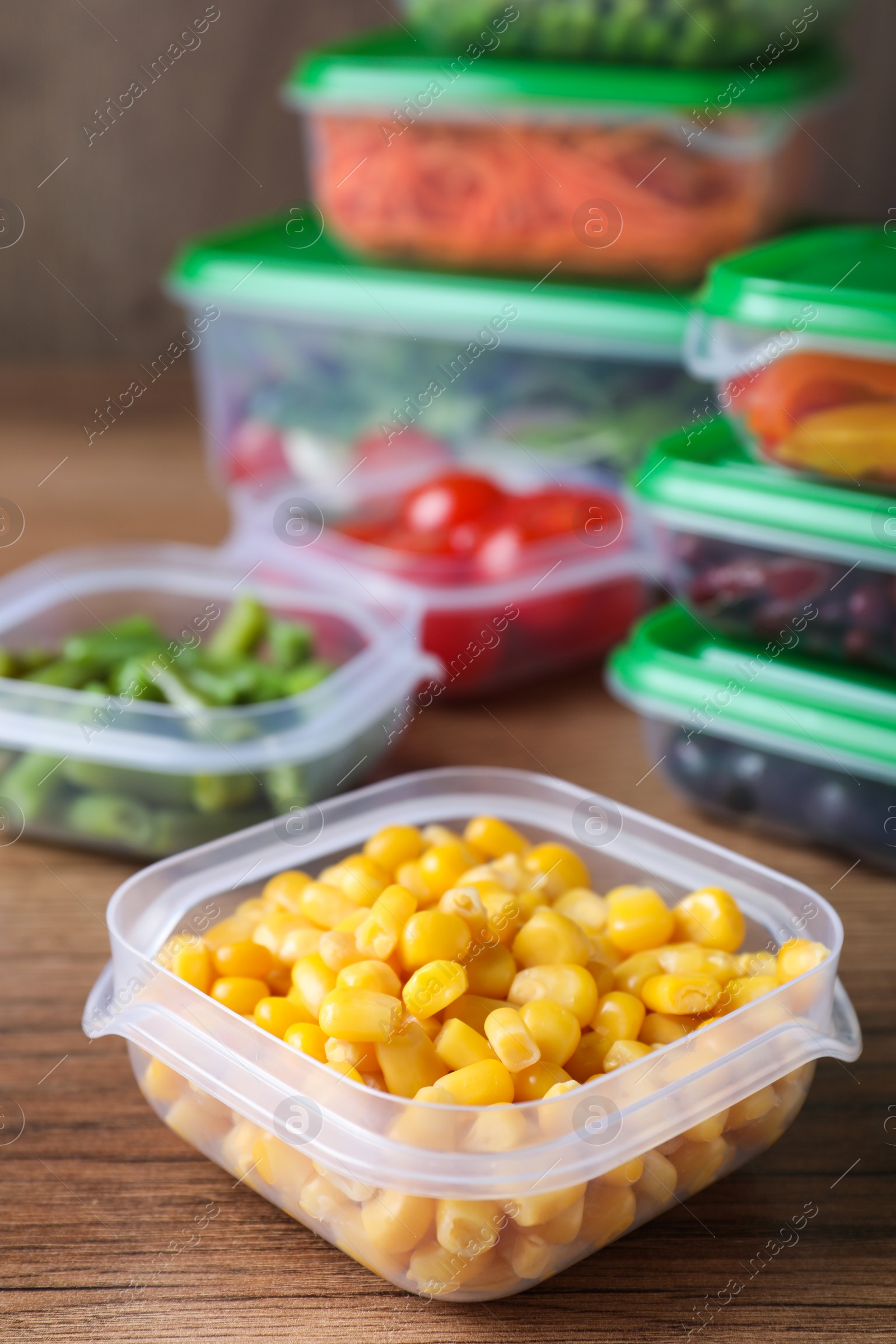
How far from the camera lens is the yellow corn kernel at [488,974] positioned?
0.66 m

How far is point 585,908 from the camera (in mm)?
746

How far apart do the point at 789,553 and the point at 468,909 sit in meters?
0.40

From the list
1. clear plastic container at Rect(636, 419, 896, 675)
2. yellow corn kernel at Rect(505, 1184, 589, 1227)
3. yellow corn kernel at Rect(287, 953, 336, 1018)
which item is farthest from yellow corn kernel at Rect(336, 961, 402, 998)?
clear plastic container at Rect(636, 419, 896, 675)

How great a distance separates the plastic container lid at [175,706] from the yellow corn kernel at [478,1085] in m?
0.40

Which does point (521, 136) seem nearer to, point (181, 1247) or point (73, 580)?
point (73, 580)

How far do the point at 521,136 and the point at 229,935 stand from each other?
804 millimetres

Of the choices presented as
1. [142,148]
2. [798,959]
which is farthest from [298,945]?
[142,148]

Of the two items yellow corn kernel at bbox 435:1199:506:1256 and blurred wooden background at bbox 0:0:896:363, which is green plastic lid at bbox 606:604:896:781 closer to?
yellow corn kernel at bbox 435:1199:506:1256

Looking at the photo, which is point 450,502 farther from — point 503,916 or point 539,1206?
point 539,1206

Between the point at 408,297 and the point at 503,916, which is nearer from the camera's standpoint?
the point at 503,916

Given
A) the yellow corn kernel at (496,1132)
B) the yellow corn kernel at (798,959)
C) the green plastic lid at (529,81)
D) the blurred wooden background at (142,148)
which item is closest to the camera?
the yellow corn kernel at (496,1132)

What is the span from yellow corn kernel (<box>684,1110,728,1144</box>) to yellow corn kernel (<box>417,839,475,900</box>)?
18 cm

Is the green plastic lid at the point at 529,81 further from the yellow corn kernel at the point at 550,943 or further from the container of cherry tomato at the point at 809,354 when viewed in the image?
the yellow corn kernel at the point at 550,943

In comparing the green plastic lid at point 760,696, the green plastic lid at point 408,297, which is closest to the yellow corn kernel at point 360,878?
Answer: the green plastic lid at point 760,696
